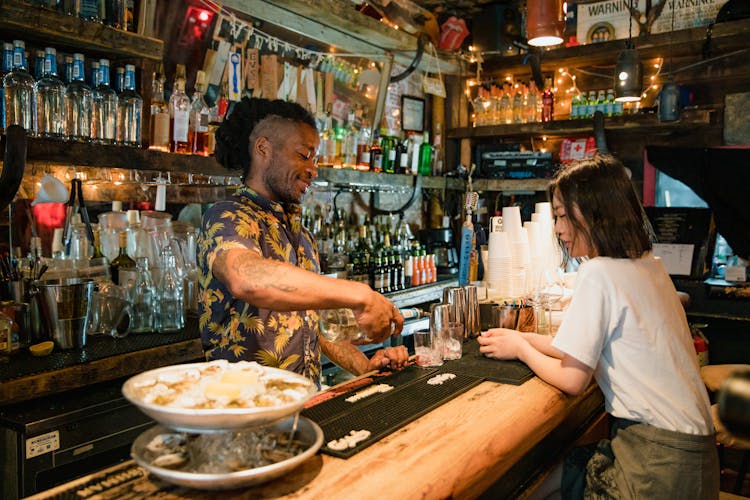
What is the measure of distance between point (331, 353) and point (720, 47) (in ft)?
14.6

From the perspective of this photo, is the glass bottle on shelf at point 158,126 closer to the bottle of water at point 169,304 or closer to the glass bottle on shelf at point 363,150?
the bottle of water at point 169,304

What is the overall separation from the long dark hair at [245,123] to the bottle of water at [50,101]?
1.14m

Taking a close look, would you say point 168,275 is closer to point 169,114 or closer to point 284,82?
point 169,114

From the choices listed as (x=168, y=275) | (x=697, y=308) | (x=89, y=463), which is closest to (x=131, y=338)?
(x=168, y=275)

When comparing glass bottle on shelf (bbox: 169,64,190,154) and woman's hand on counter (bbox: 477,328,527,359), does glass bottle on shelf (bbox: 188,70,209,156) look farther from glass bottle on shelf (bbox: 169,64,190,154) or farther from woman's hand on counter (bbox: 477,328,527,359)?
woman's hand on counter (bbox: 477,328,527,359)

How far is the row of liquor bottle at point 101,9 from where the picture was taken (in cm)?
280

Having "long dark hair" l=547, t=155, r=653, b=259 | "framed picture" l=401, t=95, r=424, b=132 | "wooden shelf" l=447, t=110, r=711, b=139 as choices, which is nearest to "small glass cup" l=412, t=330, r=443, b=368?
"long dark hair" l=547, t=155, r=653, b=259

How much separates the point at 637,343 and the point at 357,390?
0.85 m

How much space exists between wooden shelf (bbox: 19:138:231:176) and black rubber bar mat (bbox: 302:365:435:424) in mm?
1720

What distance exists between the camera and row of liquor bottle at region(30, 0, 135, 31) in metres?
2.80

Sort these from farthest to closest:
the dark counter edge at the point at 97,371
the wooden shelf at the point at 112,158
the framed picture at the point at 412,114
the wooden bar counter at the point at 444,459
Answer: the framed picture at the point at 412,114 → the wooden shelf at the point at 112,158 → the dark counter edge at the point at 97,371 → the wooden bar counter at the point at 444,459

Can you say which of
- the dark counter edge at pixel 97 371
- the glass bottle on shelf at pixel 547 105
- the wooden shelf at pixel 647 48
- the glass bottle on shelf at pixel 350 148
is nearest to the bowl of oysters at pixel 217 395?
the dark counter edge at pixel 97 371

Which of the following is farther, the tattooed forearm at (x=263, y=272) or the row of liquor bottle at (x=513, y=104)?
the row of liquor bottle at (x=513, y=104)

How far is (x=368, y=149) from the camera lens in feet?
16.3
